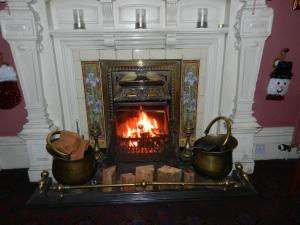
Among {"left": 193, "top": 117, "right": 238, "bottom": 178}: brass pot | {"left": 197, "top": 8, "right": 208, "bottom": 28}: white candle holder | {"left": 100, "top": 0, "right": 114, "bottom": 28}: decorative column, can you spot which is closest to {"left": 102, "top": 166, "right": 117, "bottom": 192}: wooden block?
{"left": 193, "top": 117, "right": 238, "bottom": 178}: brass pot

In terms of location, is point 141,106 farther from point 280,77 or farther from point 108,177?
point 280,77

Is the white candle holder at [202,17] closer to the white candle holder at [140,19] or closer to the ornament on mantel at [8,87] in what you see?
the white candle holder at [140,19]

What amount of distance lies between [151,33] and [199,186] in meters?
1.46

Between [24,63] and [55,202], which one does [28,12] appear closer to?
[24,63]

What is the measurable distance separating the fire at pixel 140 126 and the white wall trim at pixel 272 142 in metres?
1.13

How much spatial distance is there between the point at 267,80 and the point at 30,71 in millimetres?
2269

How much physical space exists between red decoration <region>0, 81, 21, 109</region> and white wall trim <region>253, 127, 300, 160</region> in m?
2.48

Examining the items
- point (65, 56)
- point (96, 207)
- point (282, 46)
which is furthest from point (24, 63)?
point (282, 46)

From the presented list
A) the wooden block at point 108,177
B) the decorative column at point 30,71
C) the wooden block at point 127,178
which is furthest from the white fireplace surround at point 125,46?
the wooden block at point 127,178

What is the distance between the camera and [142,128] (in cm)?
276

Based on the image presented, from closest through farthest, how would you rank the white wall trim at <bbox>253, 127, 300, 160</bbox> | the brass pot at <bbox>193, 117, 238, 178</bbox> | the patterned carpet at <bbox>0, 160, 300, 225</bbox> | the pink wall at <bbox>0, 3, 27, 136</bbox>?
the patterned carpet at <bbox>0, 160, 300, 225</bbox>
the brass pot at <bbox>193, 117, 238, 178</bbox>
the pink wall at <bbox>0, 3, 27, 136</bbox>
the white wall trim at <bbox>253, 127, 300, 160</bbox>

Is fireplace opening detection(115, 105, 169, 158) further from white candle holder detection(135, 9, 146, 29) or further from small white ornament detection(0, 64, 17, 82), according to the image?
small white ornament detection(0, 64, 17, 82)

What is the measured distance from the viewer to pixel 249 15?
89.4 inches

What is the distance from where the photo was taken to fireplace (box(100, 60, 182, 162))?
2666 millimetres
